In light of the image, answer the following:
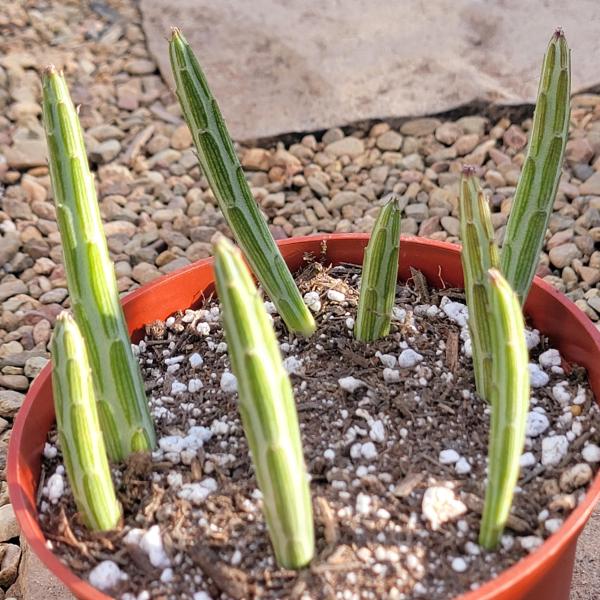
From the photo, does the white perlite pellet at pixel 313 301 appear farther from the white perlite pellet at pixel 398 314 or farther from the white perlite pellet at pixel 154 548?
the white perlite pellet at pixel 154 548

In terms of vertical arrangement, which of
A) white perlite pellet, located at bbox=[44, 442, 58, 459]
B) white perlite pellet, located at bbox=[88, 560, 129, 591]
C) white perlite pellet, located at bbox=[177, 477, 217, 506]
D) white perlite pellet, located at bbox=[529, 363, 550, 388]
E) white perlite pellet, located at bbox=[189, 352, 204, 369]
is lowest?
white perlite pellet, located at bbox=[44, 442, 58, 459]

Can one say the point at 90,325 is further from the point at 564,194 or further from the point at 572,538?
the point at 564,194

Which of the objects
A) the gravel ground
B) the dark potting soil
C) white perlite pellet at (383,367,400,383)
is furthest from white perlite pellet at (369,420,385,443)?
the gravel ground

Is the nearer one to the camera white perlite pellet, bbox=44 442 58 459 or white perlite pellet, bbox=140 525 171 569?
white perlite pellet, bbox=140 525 171 569

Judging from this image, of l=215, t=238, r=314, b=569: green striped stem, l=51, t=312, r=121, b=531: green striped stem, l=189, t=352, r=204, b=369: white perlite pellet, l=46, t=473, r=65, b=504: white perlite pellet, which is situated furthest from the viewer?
l=189, t=352, r=204, b=369: white perlite pellet

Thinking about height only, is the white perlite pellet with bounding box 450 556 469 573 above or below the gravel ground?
above

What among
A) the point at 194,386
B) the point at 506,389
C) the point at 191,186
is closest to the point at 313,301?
the point at 194,386

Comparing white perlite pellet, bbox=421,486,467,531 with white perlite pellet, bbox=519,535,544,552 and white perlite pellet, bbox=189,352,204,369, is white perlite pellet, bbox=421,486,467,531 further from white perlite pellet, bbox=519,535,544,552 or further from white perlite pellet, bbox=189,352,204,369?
white perlite pellet, bbox=189,352,204,369

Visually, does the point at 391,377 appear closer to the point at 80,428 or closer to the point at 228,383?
the point at 228,383
